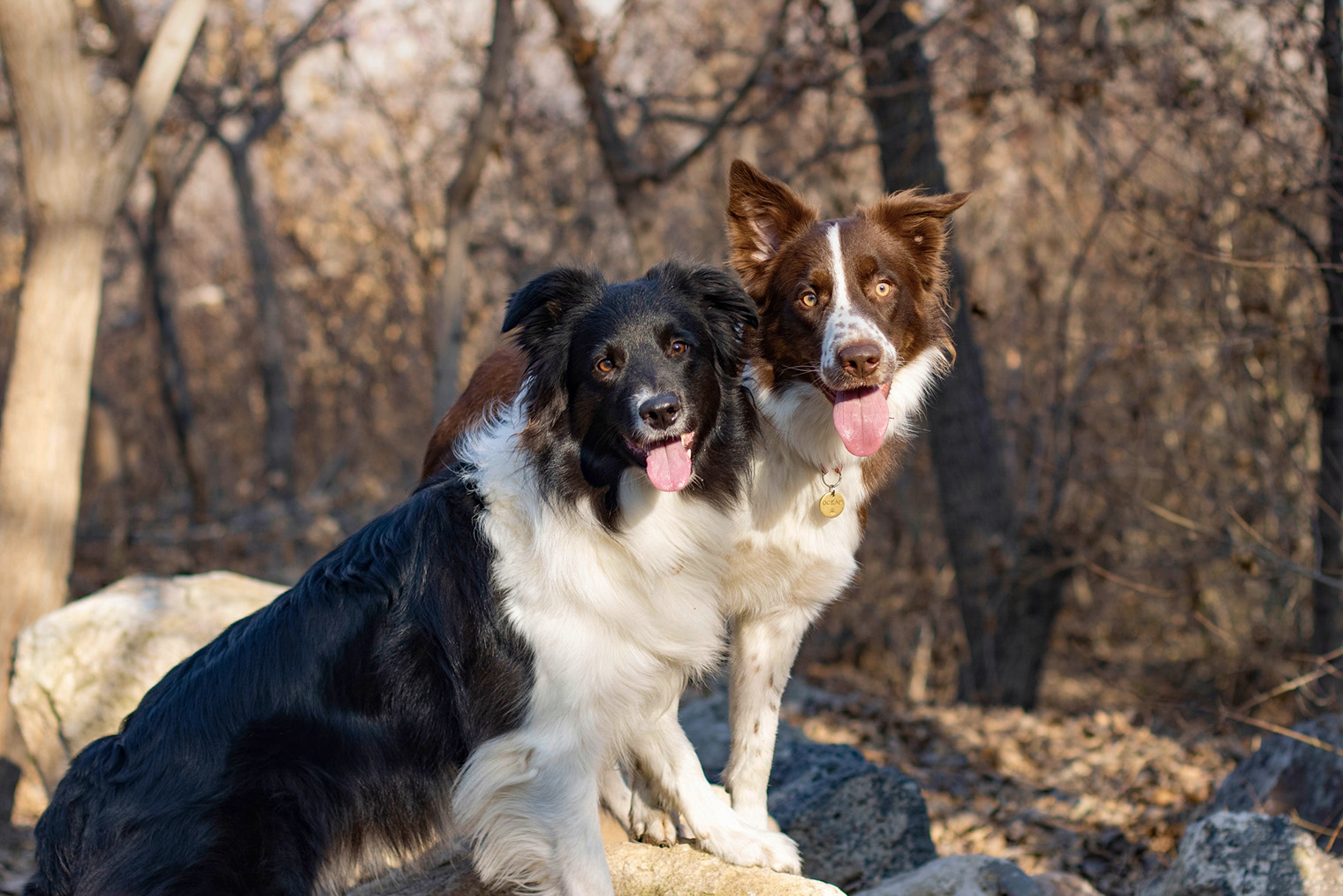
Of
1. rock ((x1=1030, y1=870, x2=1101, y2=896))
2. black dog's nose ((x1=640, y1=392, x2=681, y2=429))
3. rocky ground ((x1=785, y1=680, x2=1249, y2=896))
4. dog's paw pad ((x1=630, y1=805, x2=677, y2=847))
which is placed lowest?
rocky ground ((x1=785, y1=680, x2=1249, y2=896))

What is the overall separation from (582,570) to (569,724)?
1.51 feet

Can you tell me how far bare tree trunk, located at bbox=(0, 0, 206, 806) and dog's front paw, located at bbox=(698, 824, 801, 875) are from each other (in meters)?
5.15

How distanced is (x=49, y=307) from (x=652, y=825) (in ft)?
17.3

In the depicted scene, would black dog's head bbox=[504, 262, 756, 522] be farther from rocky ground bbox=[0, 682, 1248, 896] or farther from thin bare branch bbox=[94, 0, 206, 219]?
thin bare branch bbox=[94, 0, 206, 219]

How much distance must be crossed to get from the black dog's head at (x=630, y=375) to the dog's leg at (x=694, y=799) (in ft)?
2.65

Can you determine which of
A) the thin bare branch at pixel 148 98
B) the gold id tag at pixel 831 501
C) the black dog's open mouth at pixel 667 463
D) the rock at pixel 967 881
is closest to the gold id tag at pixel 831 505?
the gold id tag at pixel 831 501

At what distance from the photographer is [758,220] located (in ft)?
14.1

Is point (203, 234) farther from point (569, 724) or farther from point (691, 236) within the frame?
point (569, 724)

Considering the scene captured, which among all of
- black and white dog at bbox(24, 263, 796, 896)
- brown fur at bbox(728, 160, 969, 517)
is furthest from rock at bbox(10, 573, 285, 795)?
brown fur at bbox(728, 160, 969, 517)

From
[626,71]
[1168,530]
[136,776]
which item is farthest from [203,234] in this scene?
[136,776]

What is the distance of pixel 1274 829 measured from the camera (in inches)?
163

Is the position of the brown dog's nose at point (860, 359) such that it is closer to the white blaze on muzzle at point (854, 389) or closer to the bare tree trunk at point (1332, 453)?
the white blaze on muzzle at point (854, 389)

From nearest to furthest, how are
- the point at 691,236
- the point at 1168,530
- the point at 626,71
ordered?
the point at 1168,530
the point at 626,71
the point at 691,236

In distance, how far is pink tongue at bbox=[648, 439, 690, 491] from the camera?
10.9 feet
